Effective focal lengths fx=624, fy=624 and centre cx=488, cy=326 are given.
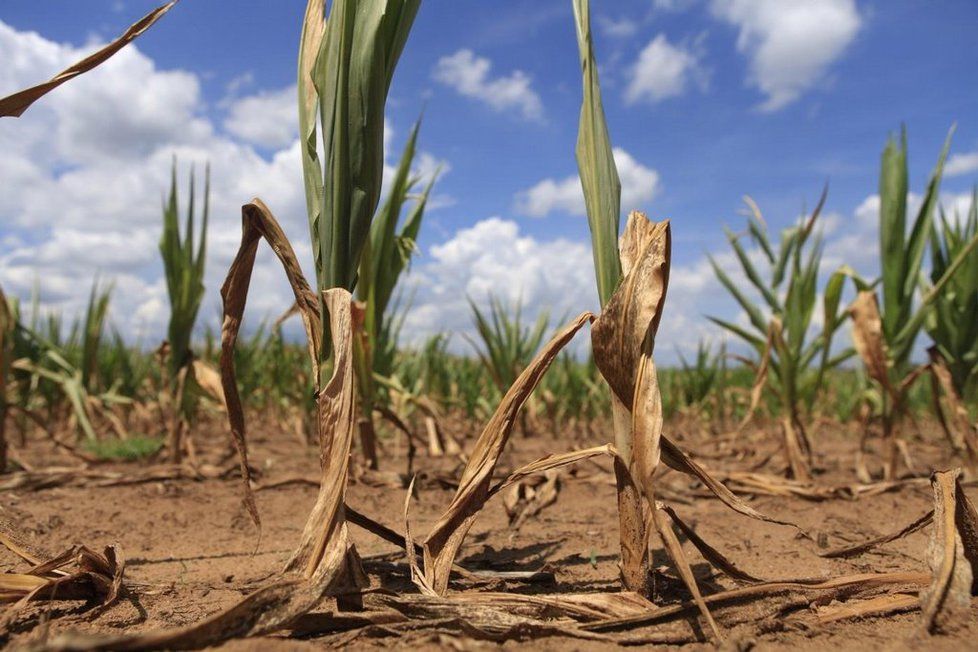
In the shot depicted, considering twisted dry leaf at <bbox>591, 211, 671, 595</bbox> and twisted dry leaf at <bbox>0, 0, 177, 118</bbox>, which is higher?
twisted dry leaf at <bbox>0, 0, 177, 118</bbox>

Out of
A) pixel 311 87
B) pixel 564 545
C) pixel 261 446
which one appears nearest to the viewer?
pixel 311 87

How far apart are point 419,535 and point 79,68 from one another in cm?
144

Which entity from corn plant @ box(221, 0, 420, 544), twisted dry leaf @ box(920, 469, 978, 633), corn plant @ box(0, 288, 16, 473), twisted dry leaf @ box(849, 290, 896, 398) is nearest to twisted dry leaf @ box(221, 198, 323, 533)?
corn plant @ box(221, 0, 420, 544)

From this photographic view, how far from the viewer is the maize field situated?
0.98 metres

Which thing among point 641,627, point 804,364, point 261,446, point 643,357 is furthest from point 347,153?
point 261,446

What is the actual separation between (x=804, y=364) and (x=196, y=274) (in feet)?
8.50

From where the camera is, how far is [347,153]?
1.14 m

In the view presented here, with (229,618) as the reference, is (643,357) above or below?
above

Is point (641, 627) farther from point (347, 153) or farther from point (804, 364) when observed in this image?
point (804, 364)

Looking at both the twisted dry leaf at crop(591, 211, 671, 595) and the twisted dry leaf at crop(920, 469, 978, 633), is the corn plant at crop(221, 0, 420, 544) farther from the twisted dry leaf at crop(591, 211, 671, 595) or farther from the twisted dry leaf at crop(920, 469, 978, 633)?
the twisted dry leaf at crop(920, 469, 978, 633)

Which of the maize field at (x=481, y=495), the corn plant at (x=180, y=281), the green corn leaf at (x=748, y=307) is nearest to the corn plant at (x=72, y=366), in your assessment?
the maize field at (x=481, y=495)

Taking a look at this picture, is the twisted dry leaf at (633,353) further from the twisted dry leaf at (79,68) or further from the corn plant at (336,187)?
the twisted dry leaf at (79,68)

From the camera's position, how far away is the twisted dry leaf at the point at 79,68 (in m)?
1.06

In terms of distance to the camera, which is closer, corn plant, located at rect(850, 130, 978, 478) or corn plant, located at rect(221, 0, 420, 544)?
corn plant, located at rect(221, 0, 420, 544)
